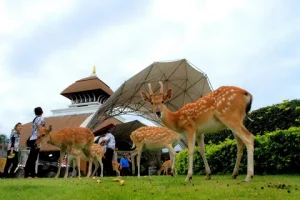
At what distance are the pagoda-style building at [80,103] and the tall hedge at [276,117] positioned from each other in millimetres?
17492

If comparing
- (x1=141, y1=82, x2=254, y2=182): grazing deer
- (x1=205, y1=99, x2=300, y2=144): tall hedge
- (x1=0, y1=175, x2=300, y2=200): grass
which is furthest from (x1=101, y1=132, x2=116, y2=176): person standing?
(x1=0, y1=175, x2=300, y2=200): grass

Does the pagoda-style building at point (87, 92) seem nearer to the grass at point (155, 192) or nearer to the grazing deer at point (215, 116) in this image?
the grazing deer at point (215, 116)

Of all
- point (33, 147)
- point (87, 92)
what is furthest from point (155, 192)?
point (87, 92)

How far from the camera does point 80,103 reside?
3981 cm

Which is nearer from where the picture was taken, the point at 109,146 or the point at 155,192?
the point at 155,192

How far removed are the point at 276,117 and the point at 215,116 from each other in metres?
4.32

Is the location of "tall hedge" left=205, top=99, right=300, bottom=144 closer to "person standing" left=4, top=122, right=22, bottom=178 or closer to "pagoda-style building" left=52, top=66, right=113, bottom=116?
"person standing" left=4, top=122, right=22, bottom=178

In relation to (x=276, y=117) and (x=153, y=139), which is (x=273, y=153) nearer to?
(x=276, y=117)

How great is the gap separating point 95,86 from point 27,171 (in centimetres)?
2937

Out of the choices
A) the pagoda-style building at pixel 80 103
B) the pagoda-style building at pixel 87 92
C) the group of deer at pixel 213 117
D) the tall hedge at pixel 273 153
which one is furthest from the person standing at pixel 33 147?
the pagoda-style building at pixel 87 92

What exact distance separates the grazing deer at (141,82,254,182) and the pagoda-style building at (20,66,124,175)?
20104 millimetres

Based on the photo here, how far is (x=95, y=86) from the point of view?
39594 mm

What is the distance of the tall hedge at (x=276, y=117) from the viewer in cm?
1048

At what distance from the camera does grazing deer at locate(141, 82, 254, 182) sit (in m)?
7.13
